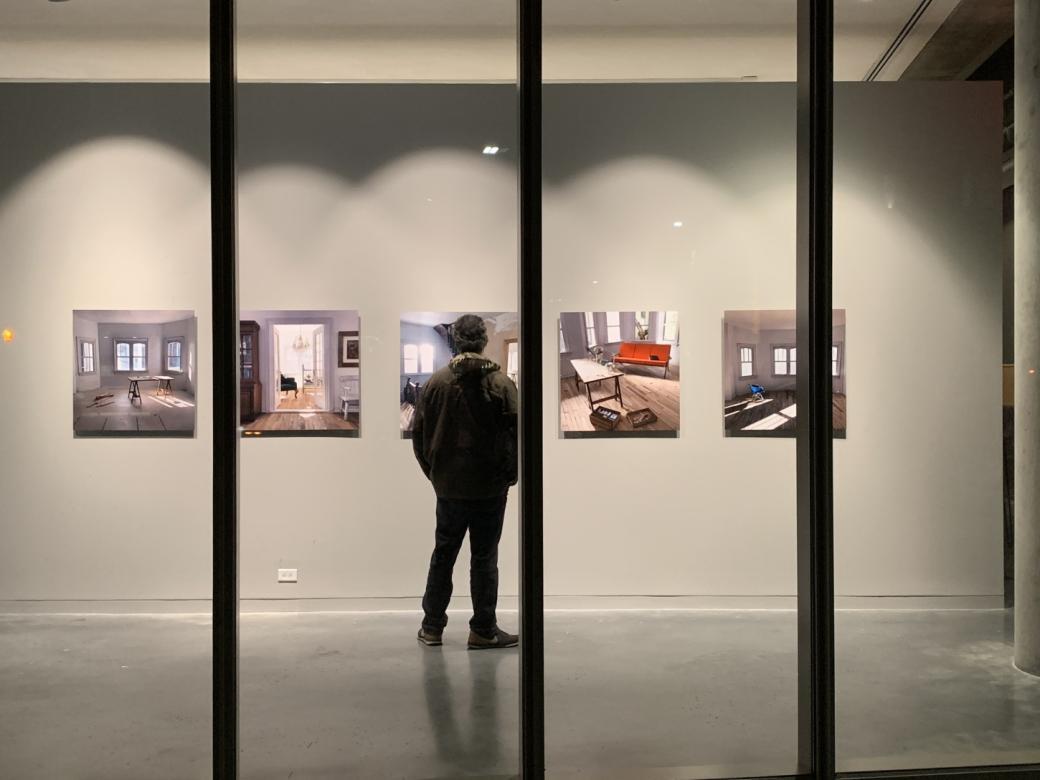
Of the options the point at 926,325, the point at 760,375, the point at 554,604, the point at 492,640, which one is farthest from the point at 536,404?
the point at 926,325

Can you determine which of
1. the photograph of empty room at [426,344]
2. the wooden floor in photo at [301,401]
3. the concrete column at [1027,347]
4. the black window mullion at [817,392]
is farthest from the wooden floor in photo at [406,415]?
the concrete column at [1027,347]

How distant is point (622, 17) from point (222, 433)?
3.83 m

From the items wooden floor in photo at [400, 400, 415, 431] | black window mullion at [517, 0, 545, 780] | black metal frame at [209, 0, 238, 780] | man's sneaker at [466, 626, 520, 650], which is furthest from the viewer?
wooden floor in photo at [400, 400, 415, 431]

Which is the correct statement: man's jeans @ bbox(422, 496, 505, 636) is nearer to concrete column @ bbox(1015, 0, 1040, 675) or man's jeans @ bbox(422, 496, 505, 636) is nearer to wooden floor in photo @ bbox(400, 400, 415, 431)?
wooden floor in photo @ bbox(400, 400, 415, 431)

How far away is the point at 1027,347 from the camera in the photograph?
4.67m

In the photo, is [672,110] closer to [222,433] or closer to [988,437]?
[988,437]

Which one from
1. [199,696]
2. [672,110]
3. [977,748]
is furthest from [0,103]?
[977,748]

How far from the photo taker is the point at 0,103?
16.9ft

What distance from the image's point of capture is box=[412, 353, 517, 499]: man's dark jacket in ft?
13.4

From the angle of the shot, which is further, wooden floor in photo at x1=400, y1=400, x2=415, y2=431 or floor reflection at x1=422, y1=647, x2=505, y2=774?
wooden floor in photo at x1=400, y1=400, x2=415, y2=431

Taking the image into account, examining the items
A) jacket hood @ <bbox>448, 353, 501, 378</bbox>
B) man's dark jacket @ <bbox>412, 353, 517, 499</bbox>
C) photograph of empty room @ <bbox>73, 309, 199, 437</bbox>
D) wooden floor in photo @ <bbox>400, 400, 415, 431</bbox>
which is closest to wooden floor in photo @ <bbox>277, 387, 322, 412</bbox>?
wooden floor in photo @ <bbox>400, 400, 415, 431</bbox>

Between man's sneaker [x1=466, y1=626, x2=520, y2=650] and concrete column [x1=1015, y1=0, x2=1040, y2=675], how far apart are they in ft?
9.55

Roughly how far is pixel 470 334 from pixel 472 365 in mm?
280

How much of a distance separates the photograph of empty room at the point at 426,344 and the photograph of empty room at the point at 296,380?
13.3 inches
